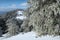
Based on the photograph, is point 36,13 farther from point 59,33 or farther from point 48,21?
point 59,33

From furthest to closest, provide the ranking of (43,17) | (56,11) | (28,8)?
(28,8) < (43,17) < (56,11)

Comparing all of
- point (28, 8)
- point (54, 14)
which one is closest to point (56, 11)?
point (54, 14)

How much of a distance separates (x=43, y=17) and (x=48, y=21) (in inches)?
24.2

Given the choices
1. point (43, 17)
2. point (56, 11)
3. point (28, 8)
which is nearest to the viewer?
point (56, 11)

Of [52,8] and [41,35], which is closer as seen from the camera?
[52,8]

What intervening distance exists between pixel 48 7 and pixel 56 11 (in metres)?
0.81

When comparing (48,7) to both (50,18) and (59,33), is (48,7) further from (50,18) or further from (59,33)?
(59,33)

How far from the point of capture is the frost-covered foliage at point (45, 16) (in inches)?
535

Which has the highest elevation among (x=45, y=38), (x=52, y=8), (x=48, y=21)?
(x=52, y=8)

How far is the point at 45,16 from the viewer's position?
14.1 meters

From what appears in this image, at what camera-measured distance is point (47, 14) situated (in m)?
13.8

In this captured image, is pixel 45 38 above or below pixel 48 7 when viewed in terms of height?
below

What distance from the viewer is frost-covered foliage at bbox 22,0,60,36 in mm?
13578

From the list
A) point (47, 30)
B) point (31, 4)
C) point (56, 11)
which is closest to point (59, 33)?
point (47, 30)
